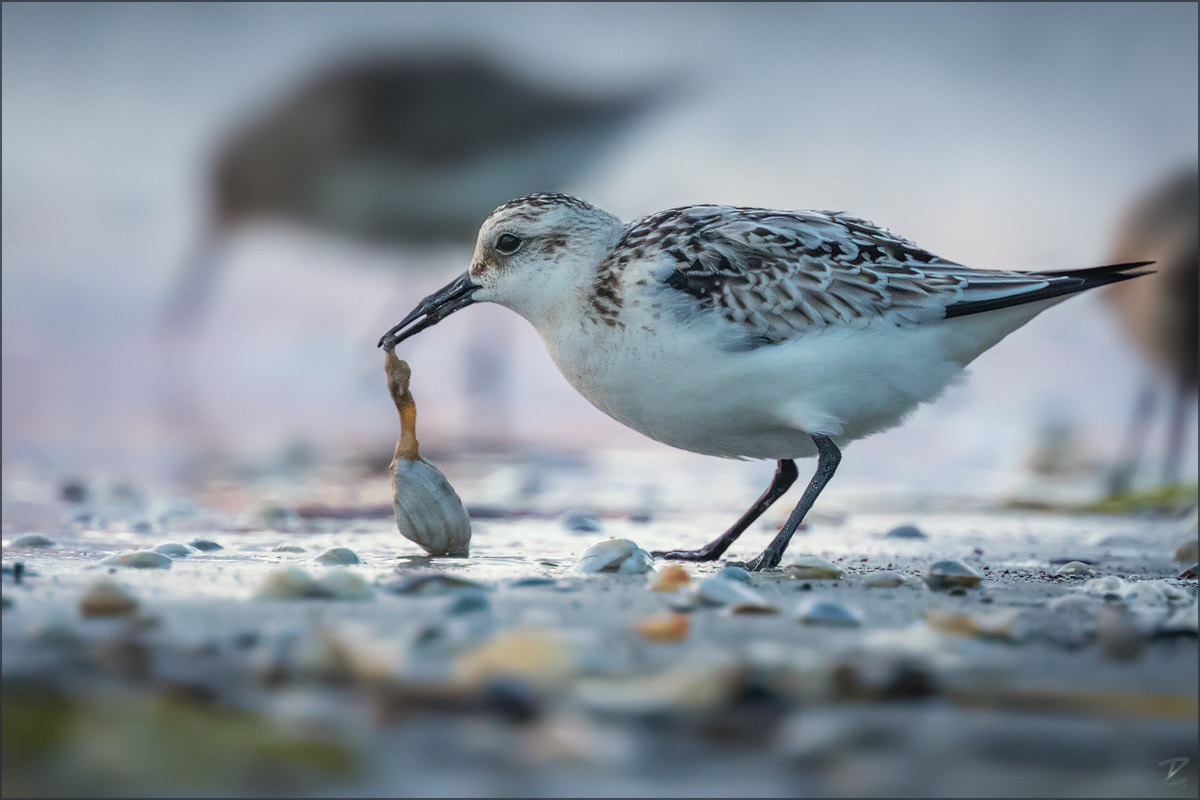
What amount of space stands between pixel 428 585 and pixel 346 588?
17 centimetres

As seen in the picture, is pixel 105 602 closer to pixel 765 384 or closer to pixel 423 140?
pixel 765 384

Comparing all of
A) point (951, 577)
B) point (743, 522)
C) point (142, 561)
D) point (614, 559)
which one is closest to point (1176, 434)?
point (743, 522)

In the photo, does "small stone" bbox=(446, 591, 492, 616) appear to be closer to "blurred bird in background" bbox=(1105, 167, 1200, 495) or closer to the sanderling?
the sanderling

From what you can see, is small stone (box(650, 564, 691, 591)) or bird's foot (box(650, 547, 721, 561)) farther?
bird's foot (box(650, 547, 721, 561))

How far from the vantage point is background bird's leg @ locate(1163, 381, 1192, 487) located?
719cm

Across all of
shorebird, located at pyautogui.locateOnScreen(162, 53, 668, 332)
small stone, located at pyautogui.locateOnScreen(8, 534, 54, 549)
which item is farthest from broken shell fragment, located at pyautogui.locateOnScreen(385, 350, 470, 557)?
shorebird, located at pyautogui.locateOnScreen(162, 53, 668, 332)

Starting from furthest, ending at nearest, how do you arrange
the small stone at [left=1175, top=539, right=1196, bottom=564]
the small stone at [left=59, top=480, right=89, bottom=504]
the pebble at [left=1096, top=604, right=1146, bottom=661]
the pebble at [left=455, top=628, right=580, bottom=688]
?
1. the small stone at [left=59, top=480, right=89, bottom=504]
2. the small stone at [left=1175, top=539, right=1196, bottom=564]
3. the pebble at [left=1096, top=604, right=1146, bottom=661]
4. the pebble at [left=455, top=628, right=580, bottom=688]

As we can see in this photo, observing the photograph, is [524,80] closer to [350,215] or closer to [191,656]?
[350,215]

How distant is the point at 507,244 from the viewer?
3512mm

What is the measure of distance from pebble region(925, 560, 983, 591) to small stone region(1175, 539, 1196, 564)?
132 centimetres

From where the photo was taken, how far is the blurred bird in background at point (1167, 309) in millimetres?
7531

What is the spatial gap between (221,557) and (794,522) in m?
1.56

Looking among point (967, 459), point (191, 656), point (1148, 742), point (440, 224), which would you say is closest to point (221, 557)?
point (191, 656)

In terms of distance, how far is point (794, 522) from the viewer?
324 cm
